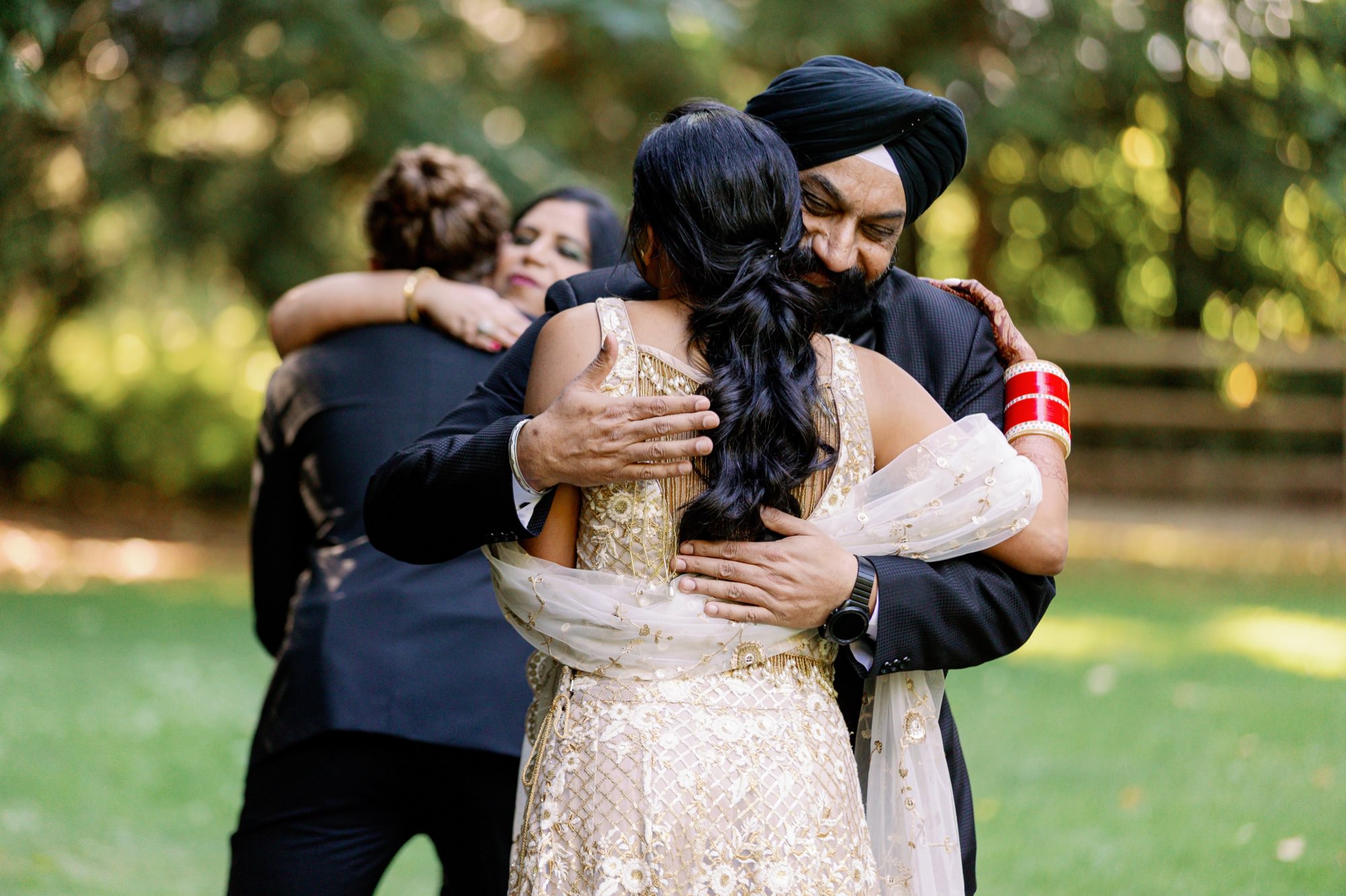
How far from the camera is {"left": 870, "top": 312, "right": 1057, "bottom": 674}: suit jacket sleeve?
220cm

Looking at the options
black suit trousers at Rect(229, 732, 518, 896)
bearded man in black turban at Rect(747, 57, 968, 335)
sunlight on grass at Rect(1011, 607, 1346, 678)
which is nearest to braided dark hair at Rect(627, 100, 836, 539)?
bearded man in black turban at Rect(747, 57, 968, 335)

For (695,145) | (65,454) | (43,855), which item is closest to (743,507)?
(695,145)

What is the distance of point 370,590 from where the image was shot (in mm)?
2832

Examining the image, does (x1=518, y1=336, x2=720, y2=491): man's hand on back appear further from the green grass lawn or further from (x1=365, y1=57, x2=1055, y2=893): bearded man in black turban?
the green grass lawn

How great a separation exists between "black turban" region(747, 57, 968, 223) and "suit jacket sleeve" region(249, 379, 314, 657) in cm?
140

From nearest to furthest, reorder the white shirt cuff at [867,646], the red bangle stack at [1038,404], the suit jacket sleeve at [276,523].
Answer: the white shirt cuff at [867,646] → the red bangle stack at [1038,404] → the suit jacket sleeve at [276,523]

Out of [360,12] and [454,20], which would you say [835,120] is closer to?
[360,12]

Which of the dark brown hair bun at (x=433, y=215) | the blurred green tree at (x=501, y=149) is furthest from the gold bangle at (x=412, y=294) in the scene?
the blurred green tree at (x=501, y=149)

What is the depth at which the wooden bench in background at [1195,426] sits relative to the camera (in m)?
15.3

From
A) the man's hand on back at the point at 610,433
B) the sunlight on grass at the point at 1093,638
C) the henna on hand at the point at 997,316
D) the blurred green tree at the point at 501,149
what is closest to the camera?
the man's hand on back at the point at 610,433

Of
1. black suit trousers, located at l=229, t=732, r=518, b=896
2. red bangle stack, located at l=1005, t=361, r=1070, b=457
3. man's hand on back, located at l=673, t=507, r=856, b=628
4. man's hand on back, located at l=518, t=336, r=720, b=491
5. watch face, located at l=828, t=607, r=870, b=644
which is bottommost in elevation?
black suit trousers, located at l=229, t=732, r=518, b=896

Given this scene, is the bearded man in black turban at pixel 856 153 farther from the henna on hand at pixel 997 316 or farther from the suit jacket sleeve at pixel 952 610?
the suit jacket sleeve at pixel 952 610

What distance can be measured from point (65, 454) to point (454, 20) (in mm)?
7435

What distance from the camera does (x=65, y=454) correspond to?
50.4ft
